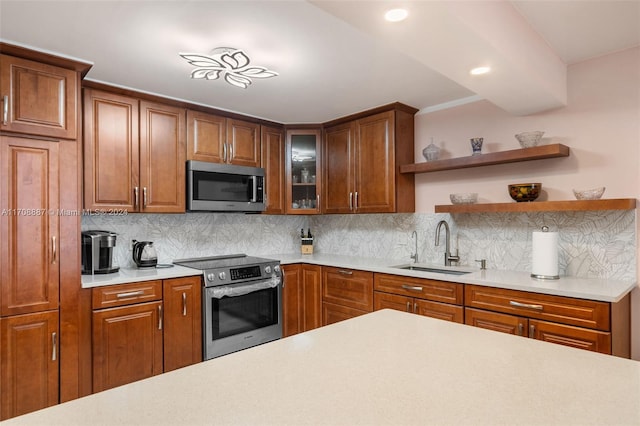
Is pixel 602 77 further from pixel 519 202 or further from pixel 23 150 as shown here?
pixel 23 150

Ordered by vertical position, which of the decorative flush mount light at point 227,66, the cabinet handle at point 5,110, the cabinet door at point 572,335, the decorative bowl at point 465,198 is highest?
the decorative flush mount light at point 227,66

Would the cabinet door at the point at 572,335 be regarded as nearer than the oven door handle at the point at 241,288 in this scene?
Yes

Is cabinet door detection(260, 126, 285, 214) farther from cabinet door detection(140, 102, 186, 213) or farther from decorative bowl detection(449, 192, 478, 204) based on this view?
decorative bowl detection(449, 192, 478, 204)

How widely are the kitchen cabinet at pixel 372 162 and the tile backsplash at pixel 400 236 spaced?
13.2 inches

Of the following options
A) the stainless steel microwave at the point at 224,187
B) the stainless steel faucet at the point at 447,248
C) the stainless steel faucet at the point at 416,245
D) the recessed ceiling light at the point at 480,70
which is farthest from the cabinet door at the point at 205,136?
the recessed ceiling light at the point at 480,70

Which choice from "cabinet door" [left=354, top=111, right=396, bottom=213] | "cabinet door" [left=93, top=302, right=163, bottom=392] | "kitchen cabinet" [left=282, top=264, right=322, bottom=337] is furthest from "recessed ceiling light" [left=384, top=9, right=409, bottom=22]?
"kitchen cabinet" [left=282, top=264, right=322, bottom=337]

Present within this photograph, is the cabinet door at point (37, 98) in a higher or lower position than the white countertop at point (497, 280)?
higher

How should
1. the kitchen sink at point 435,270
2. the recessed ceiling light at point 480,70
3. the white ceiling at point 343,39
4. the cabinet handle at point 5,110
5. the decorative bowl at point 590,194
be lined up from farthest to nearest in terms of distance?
the kitchen sink at point 435,270, the decorative bowl at point 590,194, the cabinet handle at point 5,110, the recessed ceiling light at point 480,70, the white ceiling at point 343,39

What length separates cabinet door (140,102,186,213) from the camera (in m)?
3.01

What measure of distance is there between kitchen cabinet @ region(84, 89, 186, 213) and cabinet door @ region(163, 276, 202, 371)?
658 millimetres

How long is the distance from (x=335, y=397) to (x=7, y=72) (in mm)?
2543

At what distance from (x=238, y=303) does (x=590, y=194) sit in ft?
8.61

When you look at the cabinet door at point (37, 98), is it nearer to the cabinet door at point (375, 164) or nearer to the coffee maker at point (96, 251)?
the coffee maker at point (96, 251)

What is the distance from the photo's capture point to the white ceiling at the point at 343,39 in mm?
1667
